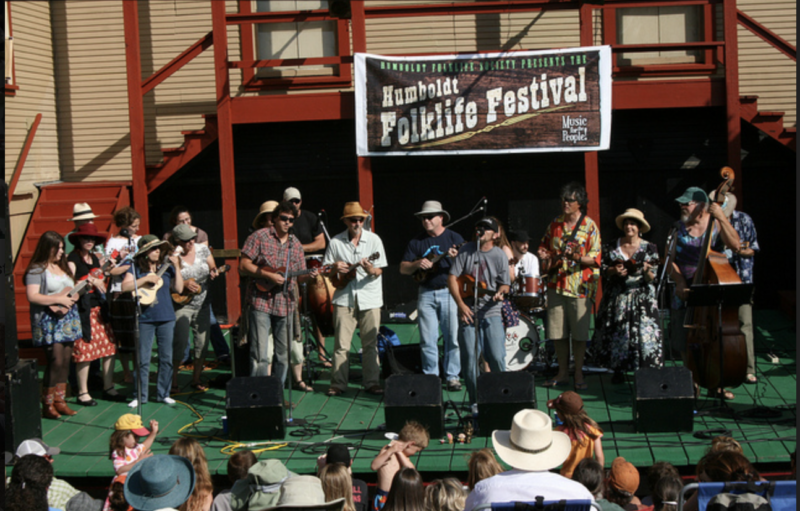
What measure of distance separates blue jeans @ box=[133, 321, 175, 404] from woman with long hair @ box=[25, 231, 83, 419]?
23.8 inches

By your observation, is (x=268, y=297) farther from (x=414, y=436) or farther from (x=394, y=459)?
(x=394, y=459)

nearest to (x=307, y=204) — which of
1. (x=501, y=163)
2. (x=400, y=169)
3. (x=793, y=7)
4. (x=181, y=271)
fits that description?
(x=400, y=169)

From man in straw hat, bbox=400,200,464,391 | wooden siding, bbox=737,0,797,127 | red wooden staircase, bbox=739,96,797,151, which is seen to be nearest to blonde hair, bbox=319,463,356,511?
man in straw hat, bbox=400,200,464,391

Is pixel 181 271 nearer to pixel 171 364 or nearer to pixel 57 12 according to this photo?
pixel 171 364

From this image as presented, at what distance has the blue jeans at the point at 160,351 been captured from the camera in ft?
27.5

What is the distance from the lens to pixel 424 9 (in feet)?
38.1

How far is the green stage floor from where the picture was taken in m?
6.84

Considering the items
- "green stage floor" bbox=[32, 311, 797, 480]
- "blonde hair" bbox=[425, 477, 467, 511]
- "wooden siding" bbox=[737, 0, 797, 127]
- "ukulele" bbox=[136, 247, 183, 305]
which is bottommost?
"green stage floor" bbox=[32, 311, 797, 480]

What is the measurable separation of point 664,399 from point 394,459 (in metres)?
2.68

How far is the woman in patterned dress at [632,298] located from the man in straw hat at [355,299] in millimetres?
2257

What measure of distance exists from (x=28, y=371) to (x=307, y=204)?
5940mm

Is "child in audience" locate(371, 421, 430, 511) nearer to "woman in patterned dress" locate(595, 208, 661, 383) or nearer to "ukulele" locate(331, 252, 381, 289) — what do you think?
"ukulele" locate(331, 252, 381, 289)

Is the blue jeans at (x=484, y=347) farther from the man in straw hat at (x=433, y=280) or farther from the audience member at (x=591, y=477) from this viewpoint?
the audience member at (x=591, y=477)

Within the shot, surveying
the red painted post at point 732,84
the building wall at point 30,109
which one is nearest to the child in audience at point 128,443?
the building wall at point 30,109
